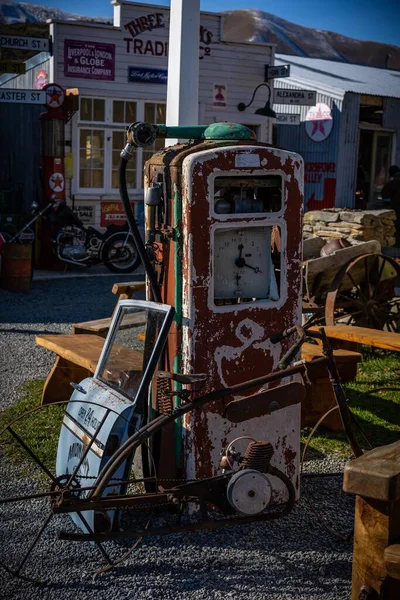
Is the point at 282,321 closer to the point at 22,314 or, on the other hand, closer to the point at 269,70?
A: the point at 22,314

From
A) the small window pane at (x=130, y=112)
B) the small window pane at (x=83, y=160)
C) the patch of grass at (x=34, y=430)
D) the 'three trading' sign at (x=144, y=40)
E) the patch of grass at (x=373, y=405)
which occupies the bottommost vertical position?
the patch of grass at (x=34, y=430)

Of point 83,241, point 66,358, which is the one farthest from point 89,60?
point 66,358

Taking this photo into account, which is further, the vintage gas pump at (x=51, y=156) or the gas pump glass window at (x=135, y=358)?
the vintage gas pump at (x=51, y=156)

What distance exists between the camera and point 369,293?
355 inches

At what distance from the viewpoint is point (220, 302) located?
4910 millimetres

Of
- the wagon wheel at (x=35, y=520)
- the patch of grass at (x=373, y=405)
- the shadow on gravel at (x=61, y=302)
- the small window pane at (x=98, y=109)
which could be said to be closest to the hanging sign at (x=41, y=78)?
the small window pane at (x=98, y=109)

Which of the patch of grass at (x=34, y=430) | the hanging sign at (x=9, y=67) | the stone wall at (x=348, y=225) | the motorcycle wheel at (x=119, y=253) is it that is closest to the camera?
the patch of grass at (x=34, y=430)

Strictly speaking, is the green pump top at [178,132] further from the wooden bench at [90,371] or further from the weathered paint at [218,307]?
the wooden bench at [90,371]

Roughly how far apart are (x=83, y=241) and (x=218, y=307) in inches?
373

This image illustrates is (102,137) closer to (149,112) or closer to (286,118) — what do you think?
(149,112)

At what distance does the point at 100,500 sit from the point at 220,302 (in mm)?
1475

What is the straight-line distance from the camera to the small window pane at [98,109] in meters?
15.1

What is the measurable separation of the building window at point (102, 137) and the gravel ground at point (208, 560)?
10.5 meters

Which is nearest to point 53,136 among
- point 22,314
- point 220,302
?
point 22,314
